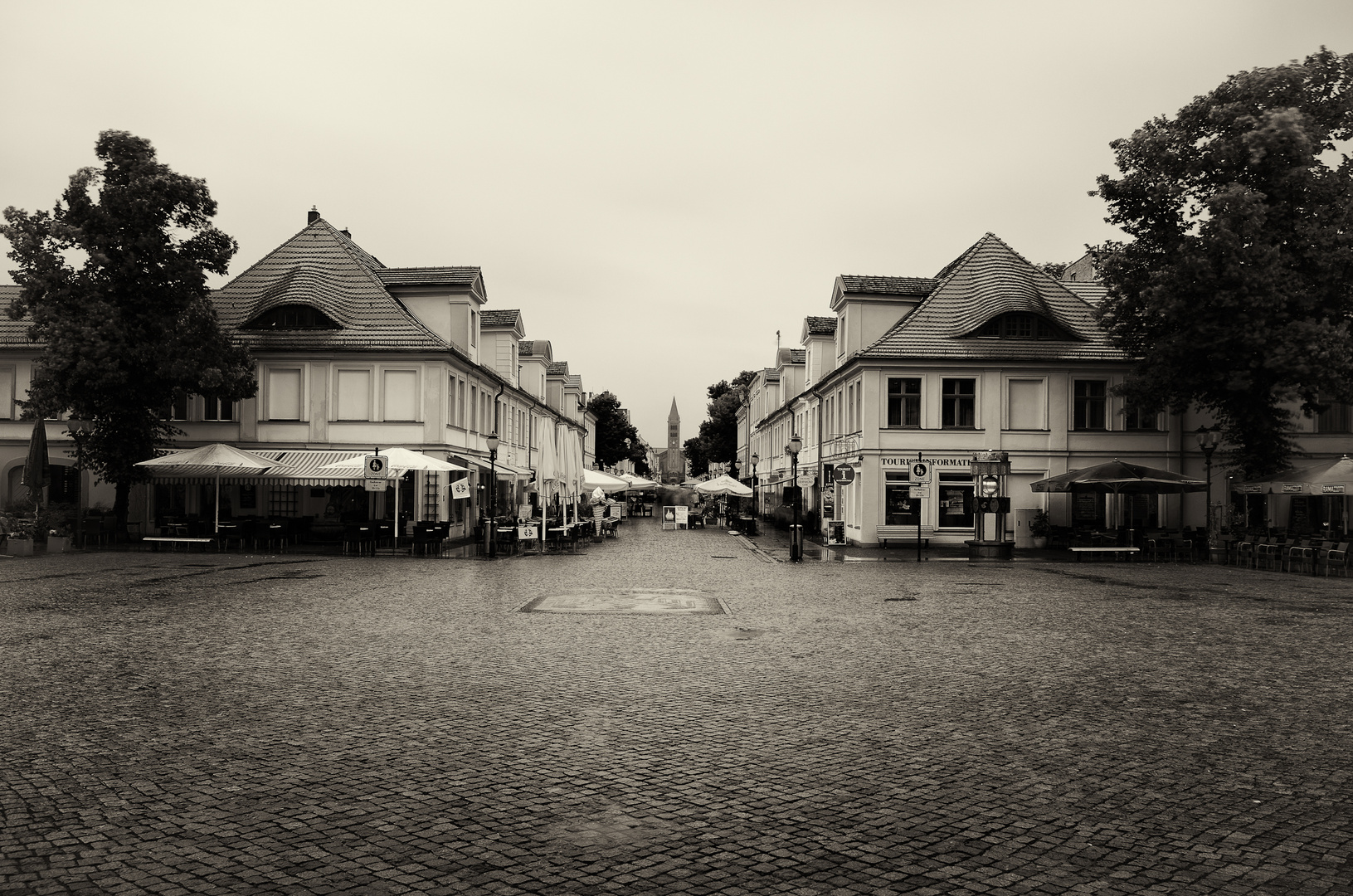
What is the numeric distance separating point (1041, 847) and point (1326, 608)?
1505cm

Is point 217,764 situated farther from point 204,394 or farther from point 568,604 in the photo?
point 204,394

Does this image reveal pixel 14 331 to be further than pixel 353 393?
Yes

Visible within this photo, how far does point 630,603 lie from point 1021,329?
25116mm

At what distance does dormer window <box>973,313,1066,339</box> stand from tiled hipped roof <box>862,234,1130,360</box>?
0.79 feet

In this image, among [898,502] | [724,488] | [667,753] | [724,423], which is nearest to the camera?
[667,753]

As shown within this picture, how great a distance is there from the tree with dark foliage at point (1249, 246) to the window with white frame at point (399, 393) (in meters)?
22.7

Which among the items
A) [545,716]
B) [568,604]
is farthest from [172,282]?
[545,716]

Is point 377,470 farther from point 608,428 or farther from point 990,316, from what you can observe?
point 608,428

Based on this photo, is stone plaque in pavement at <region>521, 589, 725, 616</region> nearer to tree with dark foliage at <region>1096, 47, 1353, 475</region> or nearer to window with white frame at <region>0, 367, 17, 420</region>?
tree with dark foliage at <region>1096, 47, 1353, 475</region>

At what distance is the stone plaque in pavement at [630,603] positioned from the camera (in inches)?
658

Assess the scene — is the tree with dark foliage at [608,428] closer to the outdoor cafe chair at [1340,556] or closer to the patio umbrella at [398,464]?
the patio umbrella at [398,464]

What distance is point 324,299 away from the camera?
37156 mm

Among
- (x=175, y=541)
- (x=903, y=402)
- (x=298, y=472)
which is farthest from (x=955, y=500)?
(x=175, y=541)

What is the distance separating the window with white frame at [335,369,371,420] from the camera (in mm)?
36125
